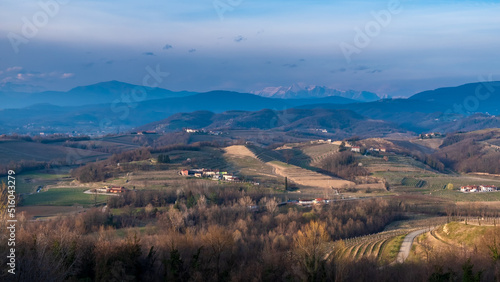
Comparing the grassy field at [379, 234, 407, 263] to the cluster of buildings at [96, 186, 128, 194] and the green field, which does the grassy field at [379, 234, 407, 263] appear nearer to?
the green field

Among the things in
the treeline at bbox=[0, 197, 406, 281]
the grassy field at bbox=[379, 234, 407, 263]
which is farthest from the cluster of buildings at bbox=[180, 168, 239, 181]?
the grassy field at bbox=[379, 234, 407, 263]

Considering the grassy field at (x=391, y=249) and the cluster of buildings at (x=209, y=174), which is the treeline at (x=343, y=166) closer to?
the cluster of buildings at (x=209, y=174)

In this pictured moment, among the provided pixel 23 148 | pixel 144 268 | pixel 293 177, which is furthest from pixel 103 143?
pixel 144 268

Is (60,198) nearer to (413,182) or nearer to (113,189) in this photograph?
(113,189)

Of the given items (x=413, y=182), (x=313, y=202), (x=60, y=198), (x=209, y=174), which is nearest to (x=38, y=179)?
(x=60, y=198)

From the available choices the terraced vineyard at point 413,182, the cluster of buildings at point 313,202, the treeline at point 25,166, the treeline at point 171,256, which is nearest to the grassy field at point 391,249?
the treeline at point 171,256
